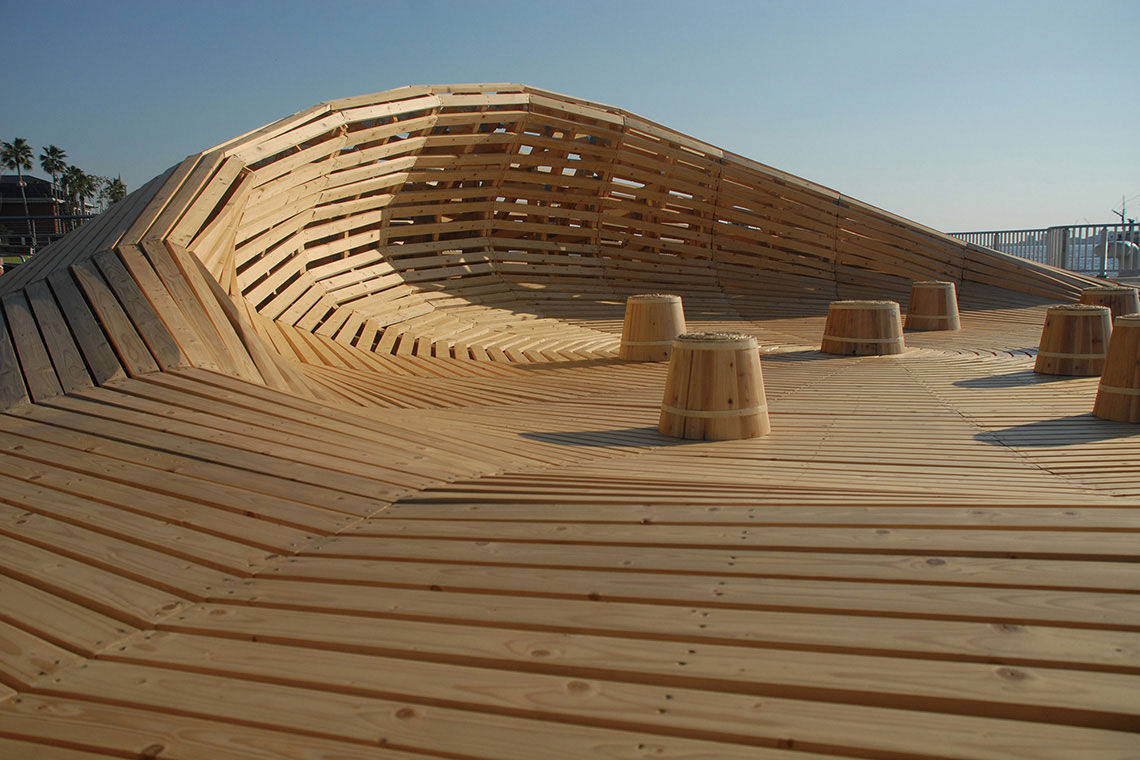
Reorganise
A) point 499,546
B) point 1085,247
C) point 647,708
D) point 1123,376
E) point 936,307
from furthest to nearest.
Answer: point 1085,247, point 936,307, point 1123,376, point 499,546, point 647,708

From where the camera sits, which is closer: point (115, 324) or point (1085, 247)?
point (115, 324)

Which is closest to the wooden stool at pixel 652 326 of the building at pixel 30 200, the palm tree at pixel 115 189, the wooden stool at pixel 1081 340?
the wooden stool at pixel 1081 340

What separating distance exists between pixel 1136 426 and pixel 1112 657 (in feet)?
12.0

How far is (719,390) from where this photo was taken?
4520mm

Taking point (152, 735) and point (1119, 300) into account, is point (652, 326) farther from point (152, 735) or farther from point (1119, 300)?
point (152, 735)

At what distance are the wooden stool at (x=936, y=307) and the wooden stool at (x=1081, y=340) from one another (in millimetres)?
3630

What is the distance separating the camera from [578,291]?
37.8 feet

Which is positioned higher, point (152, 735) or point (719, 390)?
point (719, 390)

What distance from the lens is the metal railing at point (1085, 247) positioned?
53.9 feet

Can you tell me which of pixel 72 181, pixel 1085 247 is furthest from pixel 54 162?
pixel 1085 247

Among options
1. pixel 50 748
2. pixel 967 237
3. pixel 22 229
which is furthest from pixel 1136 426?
pixel 22 229

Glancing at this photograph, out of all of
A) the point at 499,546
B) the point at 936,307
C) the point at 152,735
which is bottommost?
the point at 152,735

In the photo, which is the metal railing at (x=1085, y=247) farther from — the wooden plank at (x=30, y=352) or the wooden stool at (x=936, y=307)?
Result: the wooden plank at (x=30, y=352)

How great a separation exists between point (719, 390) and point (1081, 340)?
11.7ft
